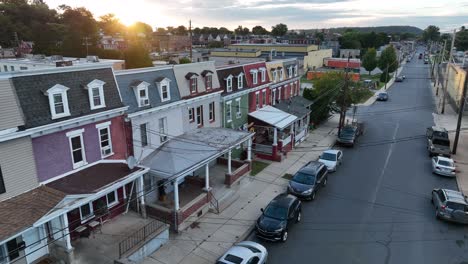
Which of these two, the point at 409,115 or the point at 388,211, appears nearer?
the point at 388,211

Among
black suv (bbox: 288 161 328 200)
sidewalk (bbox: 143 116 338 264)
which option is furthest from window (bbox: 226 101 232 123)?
black suv (bbox: 288 161 328 200)

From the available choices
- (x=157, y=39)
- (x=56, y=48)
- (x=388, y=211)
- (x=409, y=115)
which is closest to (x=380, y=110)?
(x=409, y=115)

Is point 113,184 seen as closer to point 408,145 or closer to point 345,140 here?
point 345,140

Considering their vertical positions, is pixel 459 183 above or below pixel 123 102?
below

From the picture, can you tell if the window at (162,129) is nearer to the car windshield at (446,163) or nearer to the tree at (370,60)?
the car windshield at (446,163)

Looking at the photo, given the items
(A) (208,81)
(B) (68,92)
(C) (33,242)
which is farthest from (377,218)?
(B) (68,92)

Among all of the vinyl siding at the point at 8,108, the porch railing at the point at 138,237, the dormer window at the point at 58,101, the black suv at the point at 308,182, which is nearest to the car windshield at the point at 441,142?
the black suv at the point at 308,182

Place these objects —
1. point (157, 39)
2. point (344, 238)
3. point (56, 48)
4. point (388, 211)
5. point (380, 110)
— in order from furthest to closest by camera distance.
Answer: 1. point (157, 39)
2. point (56, 48)
3. point (380, 110)
4. point (388, 211)
5. point (344, 238)

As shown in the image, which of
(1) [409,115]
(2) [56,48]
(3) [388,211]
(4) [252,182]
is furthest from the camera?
(2) [56,48]

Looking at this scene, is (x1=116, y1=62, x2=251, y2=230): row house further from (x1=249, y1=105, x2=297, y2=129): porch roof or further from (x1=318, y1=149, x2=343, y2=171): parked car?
(x1=318, y1=149, x2=343, y2=171): parked car
